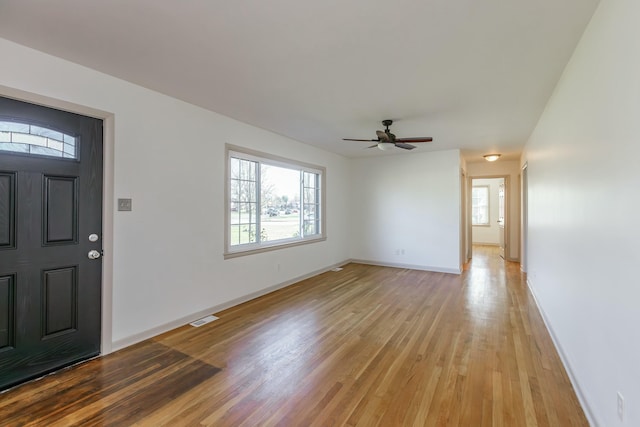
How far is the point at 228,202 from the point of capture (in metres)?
3.96

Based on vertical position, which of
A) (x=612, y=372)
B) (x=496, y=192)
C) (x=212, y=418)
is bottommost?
(x=212, y=418)

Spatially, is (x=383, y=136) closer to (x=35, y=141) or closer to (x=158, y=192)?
(x=158, y=192)

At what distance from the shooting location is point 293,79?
281 cm

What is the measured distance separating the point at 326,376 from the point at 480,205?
10318 millimetres

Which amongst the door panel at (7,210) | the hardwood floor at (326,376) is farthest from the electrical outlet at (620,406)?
the door panel at (7,210)

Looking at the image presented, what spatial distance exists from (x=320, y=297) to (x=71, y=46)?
385cm

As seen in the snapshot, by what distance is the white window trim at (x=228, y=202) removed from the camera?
155 inches

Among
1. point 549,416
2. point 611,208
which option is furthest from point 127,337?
point 611,208

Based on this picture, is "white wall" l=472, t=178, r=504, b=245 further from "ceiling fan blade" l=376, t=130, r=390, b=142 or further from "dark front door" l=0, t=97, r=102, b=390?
"dark front door" l=0, t=97, r=102, b=390

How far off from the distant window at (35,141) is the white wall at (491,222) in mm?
11084

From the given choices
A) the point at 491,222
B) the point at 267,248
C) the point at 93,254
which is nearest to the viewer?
the point at 93,254

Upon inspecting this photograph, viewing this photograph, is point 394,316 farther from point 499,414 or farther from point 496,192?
point 496,192

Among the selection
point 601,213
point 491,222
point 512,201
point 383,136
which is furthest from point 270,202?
point 491,222

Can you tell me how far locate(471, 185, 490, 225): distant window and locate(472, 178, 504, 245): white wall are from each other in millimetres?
108
